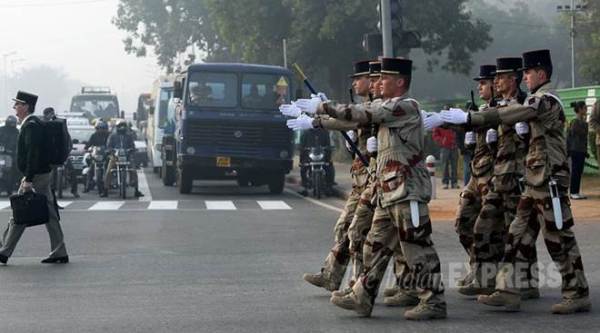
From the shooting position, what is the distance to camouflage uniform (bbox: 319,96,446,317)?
987 centimetres

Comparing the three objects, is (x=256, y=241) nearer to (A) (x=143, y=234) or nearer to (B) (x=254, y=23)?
(A) (x=143, y=234)

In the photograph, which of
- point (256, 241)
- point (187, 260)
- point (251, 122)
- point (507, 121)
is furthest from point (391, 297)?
point (251, 122)

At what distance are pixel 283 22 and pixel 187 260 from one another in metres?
34.9

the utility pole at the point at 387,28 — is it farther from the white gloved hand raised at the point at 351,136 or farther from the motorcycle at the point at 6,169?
the white gloved hand raised at the point at 351,136

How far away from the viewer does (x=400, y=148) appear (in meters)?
9.97

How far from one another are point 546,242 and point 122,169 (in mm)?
18247

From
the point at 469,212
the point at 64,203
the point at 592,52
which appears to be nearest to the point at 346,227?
the point at 469,212

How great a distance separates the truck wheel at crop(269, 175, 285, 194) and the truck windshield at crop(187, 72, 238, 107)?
7.41ft

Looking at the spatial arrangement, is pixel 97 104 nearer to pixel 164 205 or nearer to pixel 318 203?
pixel 318 203

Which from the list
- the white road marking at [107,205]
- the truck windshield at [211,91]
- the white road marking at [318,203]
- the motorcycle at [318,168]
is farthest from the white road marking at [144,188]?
the motorcycle at [318,168]

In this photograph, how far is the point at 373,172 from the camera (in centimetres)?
1052

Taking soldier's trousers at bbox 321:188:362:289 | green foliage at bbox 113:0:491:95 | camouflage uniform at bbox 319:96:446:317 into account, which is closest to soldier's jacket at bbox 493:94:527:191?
camouflage uniform at bbox 319:96:446:317

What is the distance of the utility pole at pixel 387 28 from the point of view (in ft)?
71.7

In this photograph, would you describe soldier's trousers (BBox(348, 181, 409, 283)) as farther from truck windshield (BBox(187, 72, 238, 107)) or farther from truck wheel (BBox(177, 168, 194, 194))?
truck wheel (BBox(177, 168, 194, 194))
